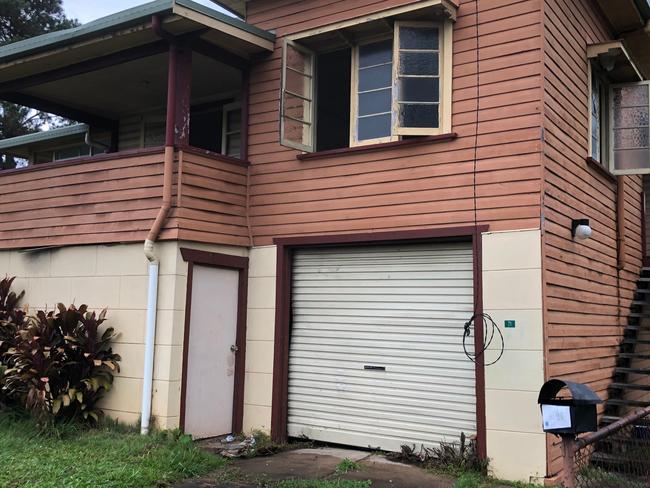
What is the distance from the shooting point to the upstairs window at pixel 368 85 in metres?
7.38

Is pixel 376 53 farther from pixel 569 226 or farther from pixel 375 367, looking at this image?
pixel 375 367

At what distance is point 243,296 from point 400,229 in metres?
2.38

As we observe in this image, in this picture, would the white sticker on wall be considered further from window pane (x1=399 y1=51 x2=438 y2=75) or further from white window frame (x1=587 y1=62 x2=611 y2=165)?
white window frame (x1=587 y1=62 x2=611 y2=165)

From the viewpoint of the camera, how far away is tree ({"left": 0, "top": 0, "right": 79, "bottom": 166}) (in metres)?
25.5

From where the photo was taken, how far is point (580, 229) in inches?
286

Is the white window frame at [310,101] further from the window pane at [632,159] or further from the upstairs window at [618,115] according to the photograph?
the window pane at [632,159]

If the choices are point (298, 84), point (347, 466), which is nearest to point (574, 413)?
point (347, 466)

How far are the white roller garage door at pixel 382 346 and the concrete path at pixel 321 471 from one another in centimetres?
41

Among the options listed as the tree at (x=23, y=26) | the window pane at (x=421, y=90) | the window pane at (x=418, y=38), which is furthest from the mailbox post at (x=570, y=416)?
the tree at (x=23, y=26)

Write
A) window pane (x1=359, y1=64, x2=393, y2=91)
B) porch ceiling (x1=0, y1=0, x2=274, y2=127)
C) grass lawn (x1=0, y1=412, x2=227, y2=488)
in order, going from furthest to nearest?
window pane (x1=359, y1=64, x2=393, y2=91)
porch ceiling (x1=0, y1=0, x2=274, y2=127)
grass lawn (x1=0, y1=412, x2=227, y2=488)

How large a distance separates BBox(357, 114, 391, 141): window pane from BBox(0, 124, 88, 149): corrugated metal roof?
6.76 m

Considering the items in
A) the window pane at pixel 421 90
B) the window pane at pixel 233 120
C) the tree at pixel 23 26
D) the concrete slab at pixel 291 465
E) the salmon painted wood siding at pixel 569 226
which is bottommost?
the concrete slab at pixel 291 465

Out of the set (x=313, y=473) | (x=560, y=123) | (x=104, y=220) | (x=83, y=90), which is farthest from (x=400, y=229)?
(x=83, y=90)

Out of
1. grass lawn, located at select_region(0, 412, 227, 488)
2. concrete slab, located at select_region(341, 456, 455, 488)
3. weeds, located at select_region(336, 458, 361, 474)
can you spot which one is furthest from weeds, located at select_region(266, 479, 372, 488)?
→ grass lawn, located at select_region(0, 412, 227, 488)
